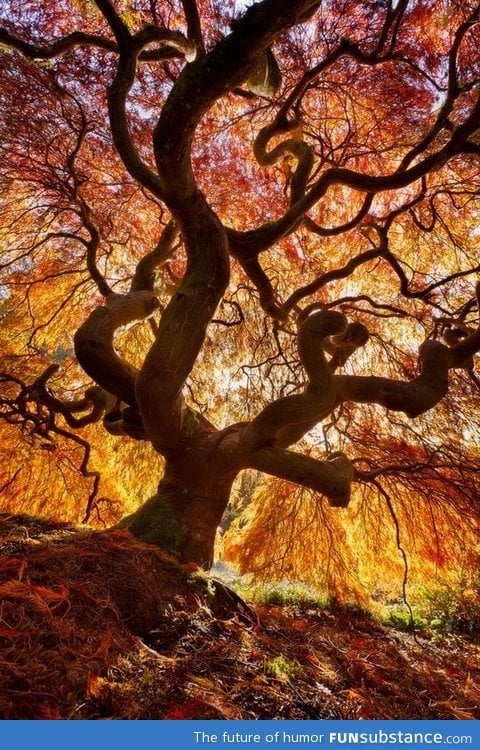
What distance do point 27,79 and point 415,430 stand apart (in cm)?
488

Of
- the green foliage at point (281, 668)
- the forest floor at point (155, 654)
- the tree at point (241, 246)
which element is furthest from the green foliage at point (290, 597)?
the green foliage at point (281, 668)

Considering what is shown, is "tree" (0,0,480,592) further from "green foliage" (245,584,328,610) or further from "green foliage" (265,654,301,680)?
"green foliage" (245,584,328,610)

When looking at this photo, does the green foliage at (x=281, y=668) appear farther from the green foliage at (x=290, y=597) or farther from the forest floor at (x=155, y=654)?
the green foliage at (x=290, y=597)

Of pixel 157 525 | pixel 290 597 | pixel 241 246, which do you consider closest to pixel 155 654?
pixel 157 525

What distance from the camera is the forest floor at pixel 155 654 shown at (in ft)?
4.28

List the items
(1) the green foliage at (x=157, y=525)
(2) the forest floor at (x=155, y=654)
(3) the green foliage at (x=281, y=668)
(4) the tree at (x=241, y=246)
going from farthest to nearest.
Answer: (1) the green foliage at (x=157, y=525) < (4) the tree at (x=241, y=246) < (3) the green foliage at (x=281, y=668) < (2) the forest floor at (x=155, y=654)

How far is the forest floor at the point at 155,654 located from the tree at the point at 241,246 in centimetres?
73

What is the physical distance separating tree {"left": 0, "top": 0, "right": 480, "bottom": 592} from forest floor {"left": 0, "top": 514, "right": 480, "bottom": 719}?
2.41 ft

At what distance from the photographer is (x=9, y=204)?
173 inches

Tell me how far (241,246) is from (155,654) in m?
2.68

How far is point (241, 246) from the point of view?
327cm

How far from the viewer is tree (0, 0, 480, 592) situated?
107 inches

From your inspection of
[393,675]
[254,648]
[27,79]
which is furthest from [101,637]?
[27,79]

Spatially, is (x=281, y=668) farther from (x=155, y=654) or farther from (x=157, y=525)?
(x=157, y=525)
